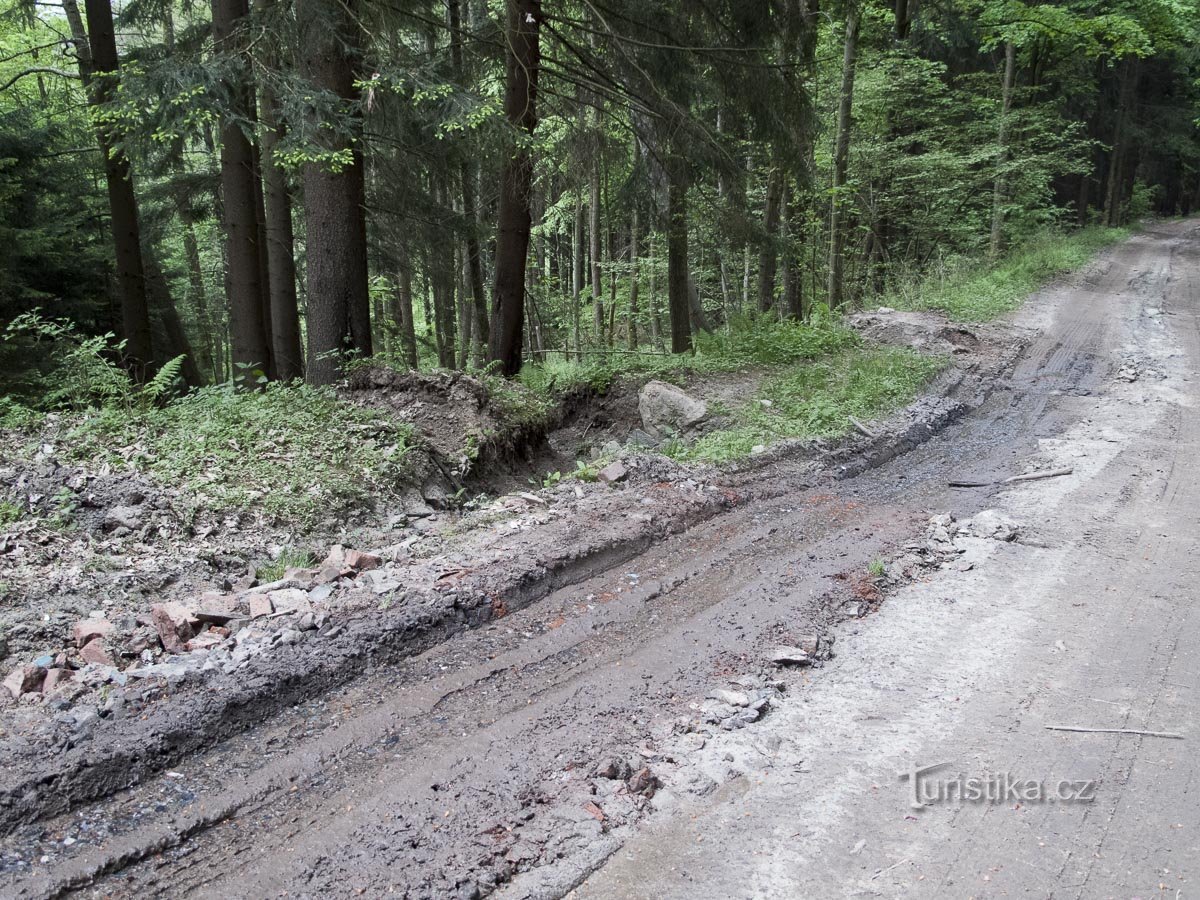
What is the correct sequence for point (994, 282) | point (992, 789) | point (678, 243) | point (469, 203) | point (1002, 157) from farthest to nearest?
point (1002, 157), point (994, 282), point (469, 203), point (678, 243), point (992, 789)

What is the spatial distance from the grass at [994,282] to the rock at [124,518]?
1309cm

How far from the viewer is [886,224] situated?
22.2 metres

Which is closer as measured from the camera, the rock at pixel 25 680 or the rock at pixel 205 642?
the rock at pixel 25 680

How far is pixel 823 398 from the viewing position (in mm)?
9000

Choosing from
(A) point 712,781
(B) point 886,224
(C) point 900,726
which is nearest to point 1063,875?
(C) point 900,726

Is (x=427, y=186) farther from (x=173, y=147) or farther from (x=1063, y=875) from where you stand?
(x=1063, y=875)

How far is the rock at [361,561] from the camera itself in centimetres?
499

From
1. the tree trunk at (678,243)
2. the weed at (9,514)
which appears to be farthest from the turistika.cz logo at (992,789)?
the tree trunk at (678,243)

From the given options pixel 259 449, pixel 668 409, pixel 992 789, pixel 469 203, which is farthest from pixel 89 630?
pixel 469 203

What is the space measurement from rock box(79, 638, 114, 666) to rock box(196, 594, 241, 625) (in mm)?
460

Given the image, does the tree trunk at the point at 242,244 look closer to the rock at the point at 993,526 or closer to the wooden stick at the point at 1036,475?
the rock at the point at 993,526

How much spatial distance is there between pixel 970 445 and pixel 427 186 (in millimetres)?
8622

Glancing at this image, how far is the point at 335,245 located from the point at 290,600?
4.97 metres

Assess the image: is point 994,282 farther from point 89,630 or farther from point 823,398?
point 89,630
